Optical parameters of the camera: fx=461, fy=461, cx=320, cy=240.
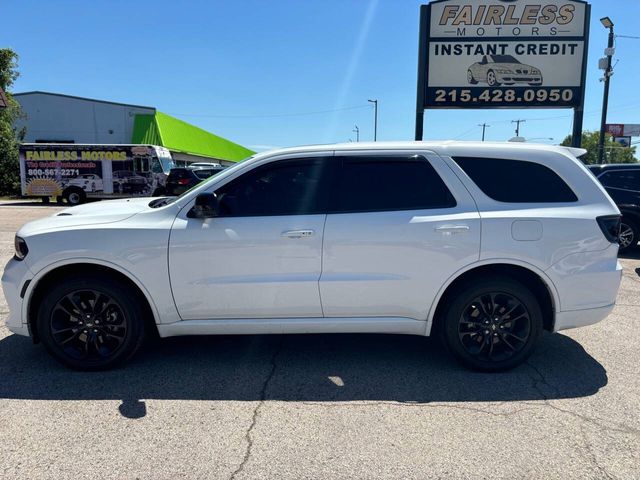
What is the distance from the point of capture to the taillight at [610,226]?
3.66m

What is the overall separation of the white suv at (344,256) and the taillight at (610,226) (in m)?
0.01

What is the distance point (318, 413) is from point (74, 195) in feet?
77.3

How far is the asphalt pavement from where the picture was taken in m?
2.61

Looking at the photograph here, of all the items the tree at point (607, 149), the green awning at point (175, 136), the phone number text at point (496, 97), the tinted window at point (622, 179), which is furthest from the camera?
the tree at point (607, 149)

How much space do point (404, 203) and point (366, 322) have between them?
1.00 meters

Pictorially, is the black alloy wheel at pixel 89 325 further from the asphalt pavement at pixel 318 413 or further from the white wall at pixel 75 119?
the white wall at pixel 75 119

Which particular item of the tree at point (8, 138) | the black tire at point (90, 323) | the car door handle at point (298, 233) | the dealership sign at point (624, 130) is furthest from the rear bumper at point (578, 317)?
the dealership sign at point (624, 130)

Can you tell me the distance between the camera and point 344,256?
3586 mm

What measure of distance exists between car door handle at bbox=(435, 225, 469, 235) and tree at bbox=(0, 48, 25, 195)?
32.3m

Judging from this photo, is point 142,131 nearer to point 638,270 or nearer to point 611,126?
point 638,270

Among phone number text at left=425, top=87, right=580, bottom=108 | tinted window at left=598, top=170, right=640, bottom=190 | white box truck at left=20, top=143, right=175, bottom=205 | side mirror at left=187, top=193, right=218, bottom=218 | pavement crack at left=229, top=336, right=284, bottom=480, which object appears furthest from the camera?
white box truck at left=20, top=143, right=175, bottom=205

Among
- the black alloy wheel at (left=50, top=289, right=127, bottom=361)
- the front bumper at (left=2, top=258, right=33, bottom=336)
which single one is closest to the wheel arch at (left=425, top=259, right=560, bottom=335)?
the black alloy wheel at (left=50, top=289, right=127, bottom=361)

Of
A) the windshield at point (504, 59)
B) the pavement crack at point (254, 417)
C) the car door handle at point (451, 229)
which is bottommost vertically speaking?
the pavement crack at point (254, 417)

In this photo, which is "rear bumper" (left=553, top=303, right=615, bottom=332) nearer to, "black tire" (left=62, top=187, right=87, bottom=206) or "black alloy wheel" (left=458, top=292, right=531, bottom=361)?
"black alloy wheel" (left=458, top=292, right=531, bottom=361)
